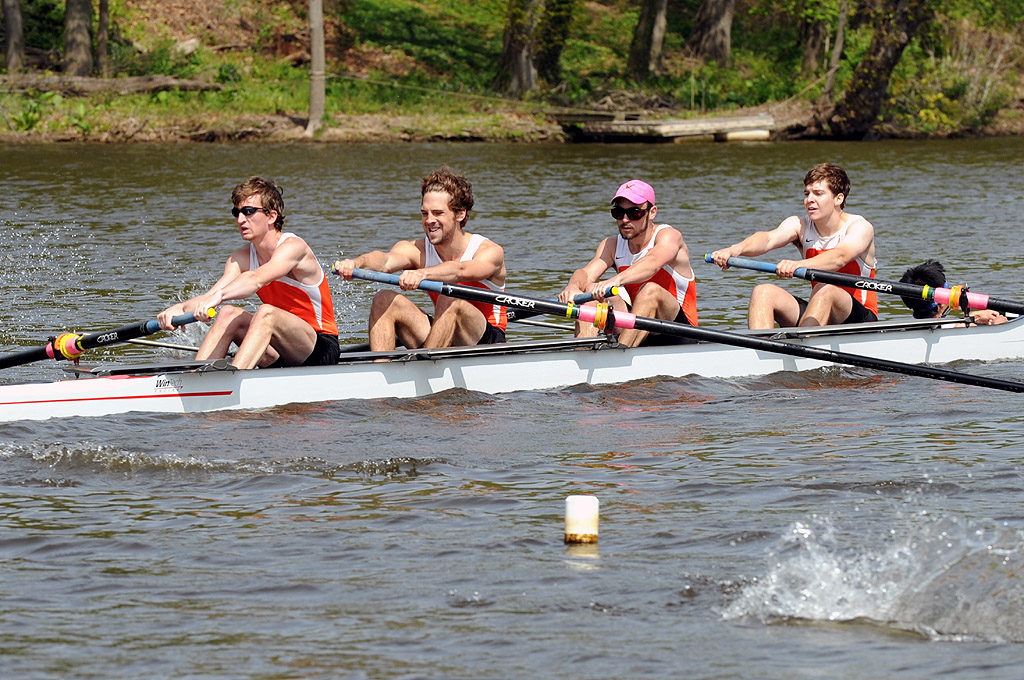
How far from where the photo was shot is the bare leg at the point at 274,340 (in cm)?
941

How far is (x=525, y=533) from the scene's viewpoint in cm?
703

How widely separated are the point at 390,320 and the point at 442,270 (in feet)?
1.84

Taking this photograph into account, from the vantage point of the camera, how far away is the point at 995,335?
11.8 m

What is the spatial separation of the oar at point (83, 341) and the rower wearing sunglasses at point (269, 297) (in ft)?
0.39

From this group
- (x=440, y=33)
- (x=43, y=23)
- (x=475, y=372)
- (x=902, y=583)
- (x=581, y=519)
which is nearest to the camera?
(x=902, y=583)

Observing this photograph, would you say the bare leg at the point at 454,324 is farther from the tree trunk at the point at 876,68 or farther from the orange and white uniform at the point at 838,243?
the tree trunk at the point at 876,68

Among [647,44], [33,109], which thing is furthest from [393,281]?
[647,44]

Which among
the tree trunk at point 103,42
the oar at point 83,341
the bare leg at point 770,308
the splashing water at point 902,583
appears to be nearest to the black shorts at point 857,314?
the bare leg at point 770,308

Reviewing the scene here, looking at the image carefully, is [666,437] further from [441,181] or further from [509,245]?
[509,245]

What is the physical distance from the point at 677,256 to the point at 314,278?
2751 mm

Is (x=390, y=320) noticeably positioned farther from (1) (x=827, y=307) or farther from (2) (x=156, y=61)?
(2) (x=156, y=61)

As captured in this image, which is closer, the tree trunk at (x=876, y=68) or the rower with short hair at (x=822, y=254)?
the rower with short hair at (x=822, y=254)

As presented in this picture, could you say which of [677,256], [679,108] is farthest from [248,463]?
[679,108]

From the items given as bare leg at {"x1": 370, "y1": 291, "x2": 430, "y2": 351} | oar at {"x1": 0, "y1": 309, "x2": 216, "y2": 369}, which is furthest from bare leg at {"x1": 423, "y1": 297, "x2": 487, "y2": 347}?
oar at {"x1": 0, "y1": 309, "x2": 216, "y2": 369}
